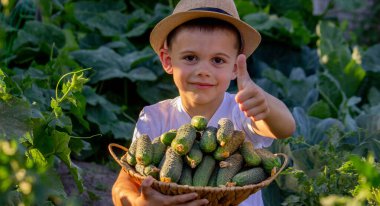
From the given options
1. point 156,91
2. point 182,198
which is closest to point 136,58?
point 156,91

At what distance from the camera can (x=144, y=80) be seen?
594 centimetres

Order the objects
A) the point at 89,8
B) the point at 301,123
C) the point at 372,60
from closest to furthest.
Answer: the point at 301,123 < the point at 372,60 < the point at 89,8

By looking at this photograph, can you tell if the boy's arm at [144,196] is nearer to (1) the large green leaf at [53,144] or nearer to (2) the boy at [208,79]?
(2) the boy at [208,79]

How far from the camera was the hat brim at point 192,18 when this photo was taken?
3365 mm

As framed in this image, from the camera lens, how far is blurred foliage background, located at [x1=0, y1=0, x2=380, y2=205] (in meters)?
4.00

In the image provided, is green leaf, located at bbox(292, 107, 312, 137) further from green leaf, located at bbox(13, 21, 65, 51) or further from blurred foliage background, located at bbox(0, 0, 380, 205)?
green leaf, located at bbox(13, 21, 65, 51)

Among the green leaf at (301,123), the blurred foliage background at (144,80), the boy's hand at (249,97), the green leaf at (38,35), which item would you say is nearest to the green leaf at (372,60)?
the blurred foliage background at (144,80)

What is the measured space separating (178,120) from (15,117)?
68 cm

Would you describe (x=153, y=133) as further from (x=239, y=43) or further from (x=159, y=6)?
(x=159, y=6)

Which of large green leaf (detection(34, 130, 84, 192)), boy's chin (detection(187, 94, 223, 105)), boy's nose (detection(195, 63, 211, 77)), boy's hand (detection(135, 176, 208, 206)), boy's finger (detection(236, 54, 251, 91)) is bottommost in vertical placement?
large green leaf (detection(34, 130, 84, 192))

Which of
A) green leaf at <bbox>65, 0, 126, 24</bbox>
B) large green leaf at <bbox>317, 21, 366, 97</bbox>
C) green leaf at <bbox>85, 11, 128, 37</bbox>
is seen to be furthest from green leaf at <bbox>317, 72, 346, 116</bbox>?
green leaf at <bbox>65, 0, 126, 24</bbox>

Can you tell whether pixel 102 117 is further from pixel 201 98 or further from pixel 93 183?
pixel 201 98

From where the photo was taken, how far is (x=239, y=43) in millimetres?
3494

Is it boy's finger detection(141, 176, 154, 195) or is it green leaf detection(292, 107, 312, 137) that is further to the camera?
green leaf detection(292, 107, 312, 137)
